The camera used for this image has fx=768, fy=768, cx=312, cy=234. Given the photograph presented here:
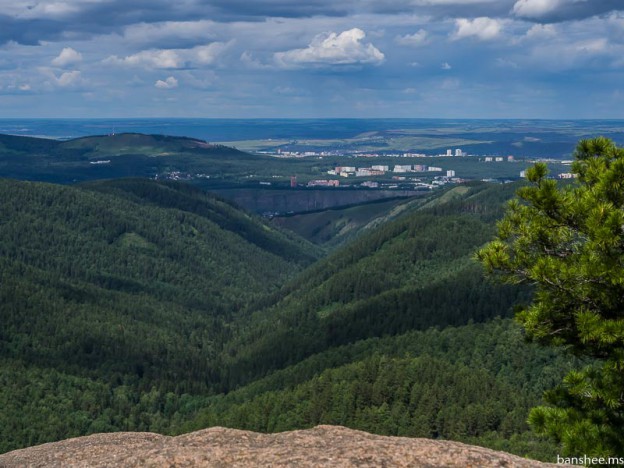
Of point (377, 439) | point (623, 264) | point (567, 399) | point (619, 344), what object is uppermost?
point (623, 264)

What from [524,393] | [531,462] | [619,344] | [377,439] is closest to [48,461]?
[377,439]

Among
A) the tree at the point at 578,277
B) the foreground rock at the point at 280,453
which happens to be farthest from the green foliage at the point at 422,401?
the tree at the point at 578,277

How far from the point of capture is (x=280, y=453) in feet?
152

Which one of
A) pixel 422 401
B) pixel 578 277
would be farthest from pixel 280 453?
pixel 422 401

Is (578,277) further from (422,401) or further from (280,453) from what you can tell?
(422,401)

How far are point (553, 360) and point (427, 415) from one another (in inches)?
2105

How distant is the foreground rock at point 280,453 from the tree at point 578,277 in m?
4.24

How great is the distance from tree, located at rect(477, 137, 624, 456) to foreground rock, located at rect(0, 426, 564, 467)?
13.9 feet

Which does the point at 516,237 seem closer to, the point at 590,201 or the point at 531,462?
the point at 590,201

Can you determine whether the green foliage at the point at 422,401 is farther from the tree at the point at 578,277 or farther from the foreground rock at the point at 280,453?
the tree at the point at 578,277

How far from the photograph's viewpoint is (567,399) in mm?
47562

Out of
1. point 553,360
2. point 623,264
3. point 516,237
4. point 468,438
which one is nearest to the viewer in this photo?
point 623,264

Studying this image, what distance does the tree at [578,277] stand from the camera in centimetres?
4200

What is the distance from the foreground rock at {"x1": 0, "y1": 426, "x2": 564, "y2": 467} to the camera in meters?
44.1
